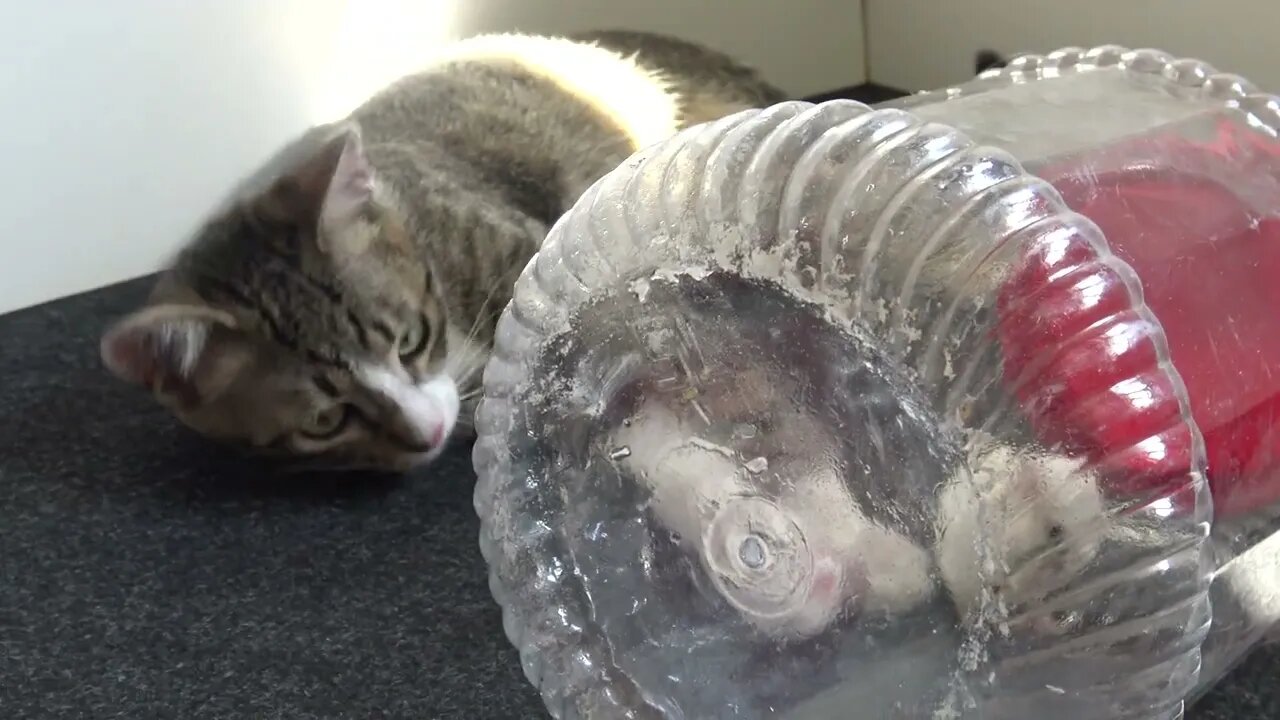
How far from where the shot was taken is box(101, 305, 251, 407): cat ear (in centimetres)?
97

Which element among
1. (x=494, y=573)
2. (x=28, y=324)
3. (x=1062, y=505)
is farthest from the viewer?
(x=28, y=324)

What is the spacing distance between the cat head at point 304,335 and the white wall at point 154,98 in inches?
17.4

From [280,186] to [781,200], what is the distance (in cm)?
59

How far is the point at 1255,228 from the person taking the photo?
2.20 ft

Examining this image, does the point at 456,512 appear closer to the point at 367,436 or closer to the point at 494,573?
the point at 367,436

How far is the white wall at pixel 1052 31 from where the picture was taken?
1179mm

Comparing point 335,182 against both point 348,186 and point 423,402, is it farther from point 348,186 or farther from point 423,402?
point 423,402

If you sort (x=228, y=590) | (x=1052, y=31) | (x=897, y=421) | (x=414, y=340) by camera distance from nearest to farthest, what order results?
(x=897, y=421)
(x=228, y=590)
(x=414, y=340)
(x=1052, y=31)

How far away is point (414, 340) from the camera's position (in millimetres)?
1055

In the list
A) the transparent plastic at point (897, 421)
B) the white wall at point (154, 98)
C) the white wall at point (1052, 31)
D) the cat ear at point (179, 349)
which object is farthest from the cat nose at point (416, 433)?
the white wall at point (1052, 31)

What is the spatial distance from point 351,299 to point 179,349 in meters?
0.14

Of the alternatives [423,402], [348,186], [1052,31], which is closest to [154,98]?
[348,186]

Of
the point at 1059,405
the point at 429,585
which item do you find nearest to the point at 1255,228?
the point at 1059,405

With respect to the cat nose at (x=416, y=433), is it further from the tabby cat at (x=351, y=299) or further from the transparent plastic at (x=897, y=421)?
the transparent plastic at (x=897, y=421)
